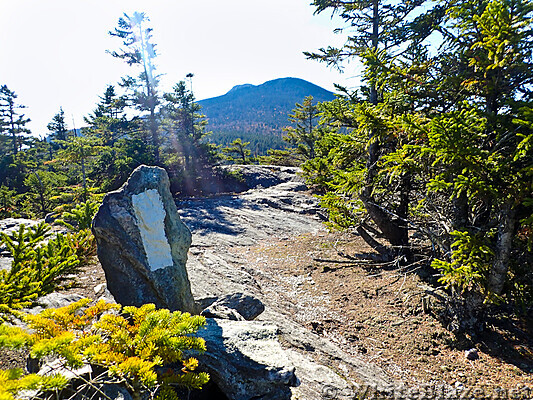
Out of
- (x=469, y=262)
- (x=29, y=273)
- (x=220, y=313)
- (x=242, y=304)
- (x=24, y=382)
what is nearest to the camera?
(x=24, y=382)

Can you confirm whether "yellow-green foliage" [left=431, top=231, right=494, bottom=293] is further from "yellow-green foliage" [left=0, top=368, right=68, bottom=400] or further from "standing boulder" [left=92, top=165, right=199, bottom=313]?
"yellow-green foliage" [left=0, top=368, right=68, bottom=400]

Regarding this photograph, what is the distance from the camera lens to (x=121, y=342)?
2336 mm

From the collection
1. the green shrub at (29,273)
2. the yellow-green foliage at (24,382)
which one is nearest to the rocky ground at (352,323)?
the green shrub at (29,273)

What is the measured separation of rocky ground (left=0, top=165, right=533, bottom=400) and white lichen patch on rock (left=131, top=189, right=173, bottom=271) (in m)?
1.31

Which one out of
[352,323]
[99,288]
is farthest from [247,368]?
[99,288]

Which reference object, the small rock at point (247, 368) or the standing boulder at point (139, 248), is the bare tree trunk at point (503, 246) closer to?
the small rock at point (247, 368)

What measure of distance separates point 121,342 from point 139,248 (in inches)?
99.0

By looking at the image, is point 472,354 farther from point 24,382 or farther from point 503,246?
point 24,382

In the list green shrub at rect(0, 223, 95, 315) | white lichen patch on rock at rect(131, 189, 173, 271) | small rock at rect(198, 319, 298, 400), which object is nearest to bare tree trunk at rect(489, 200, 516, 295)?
small rock at rect(198, 319, 298, 400)

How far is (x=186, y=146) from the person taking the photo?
72.5ft

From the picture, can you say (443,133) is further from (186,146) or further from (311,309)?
(186,146)

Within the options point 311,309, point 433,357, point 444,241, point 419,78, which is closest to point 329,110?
point 419,78

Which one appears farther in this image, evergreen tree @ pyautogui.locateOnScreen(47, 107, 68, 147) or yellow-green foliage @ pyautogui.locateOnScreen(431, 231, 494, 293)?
evergreen tree @ pyautogui.locateOnScreen(47, 107, 68, 147)

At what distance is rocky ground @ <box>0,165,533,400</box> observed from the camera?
4.43m
